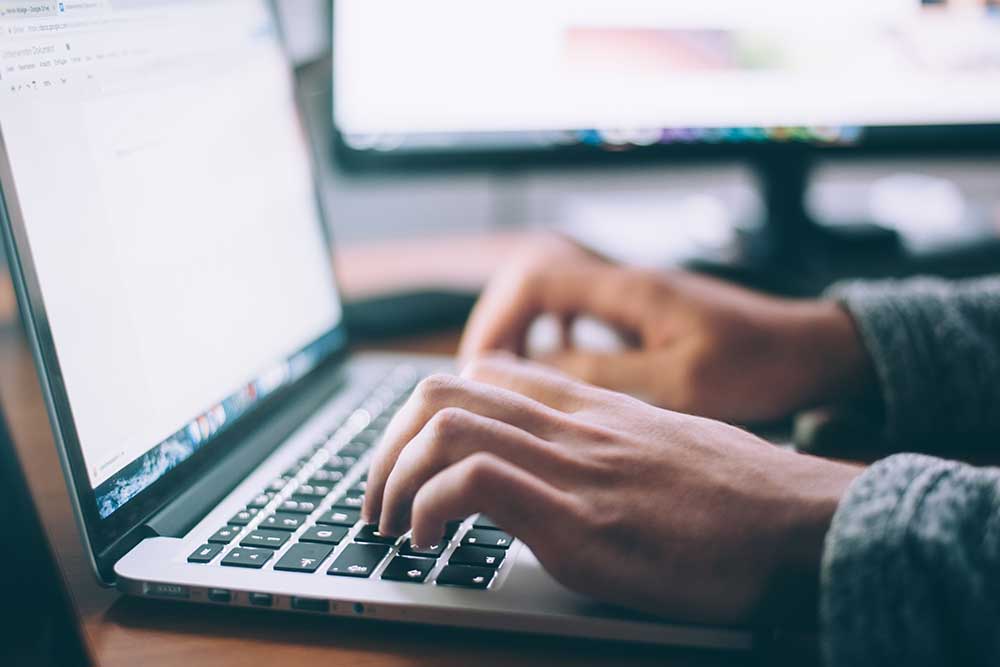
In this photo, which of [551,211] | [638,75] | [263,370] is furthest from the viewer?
Answer: [551,211]

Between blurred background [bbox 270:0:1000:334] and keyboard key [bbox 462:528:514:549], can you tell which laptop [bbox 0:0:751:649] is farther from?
blurred background [bbox 270:0:1000:334]

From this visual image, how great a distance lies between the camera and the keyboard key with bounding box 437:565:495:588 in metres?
0.36

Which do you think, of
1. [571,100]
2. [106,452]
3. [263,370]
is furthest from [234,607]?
[571,100]

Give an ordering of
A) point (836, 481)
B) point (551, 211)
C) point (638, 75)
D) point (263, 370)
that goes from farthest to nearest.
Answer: point (551, 211), point (638, 75), point (263, 370), point (836, 481)

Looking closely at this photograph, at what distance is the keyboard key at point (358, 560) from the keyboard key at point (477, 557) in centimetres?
3

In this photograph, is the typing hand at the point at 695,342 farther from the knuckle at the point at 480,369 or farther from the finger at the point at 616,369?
the knuckle at the point at 480,369

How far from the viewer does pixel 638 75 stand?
784 mm

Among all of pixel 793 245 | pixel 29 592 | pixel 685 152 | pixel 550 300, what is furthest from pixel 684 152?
pixel 29 592

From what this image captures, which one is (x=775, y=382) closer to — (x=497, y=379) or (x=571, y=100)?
(x=497, y=379)

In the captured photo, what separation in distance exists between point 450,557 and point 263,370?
0.73 ft

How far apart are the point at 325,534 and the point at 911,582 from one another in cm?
24

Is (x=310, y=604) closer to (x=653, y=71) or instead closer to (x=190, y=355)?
(x=190, y=355)

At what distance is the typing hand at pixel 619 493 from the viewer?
0.34m

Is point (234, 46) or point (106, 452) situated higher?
point (234, 46)
